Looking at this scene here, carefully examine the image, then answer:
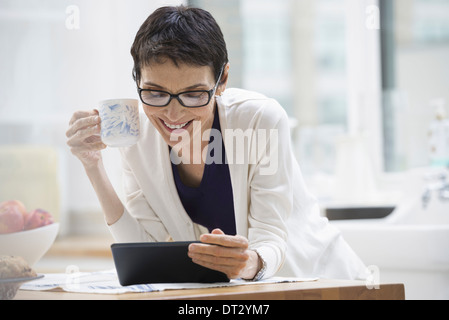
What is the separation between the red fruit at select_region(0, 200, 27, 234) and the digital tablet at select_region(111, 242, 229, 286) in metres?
0.28

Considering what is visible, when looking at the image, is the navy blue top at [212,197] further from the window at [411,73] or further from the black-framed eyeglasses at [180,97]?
the window at [411,73]

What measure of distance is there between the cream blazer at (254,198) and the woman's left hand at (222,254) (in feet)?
0.64

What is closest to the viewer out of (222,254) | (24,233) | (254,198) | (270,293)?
(270,293)

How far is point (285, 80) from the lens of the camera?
9.93 ft

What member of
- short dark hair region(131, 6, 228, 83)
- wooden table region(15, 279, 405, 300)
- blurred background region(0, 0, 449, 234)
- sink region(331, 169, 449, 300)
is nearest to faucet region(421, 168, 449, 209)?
sink region(331, 169, 449, 300)

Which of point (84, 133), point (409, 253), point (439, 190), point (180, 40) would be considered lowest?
point (409, 253)

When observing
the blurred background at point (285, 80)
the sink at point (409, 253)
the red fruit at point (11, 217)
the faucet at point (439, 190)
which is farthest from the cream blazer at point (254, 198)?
the blurred background at point (285, 80)

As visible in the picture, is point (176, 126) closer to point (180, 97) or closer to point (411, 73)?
point (180, 97)

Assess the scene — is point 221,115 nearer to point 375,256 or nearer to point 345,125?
point 375,256

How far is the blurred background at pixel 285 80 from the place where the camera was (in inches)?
105

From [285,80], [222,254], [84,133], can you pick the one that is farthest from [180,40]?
[285,80]

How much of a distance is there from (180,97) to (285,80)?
201 centimetres

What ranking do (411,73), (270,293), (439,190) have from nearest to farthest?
(270,293)
(439,190)
(411,73)

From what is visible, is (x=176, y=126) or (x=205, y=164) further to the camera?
(x=205, y=164)
